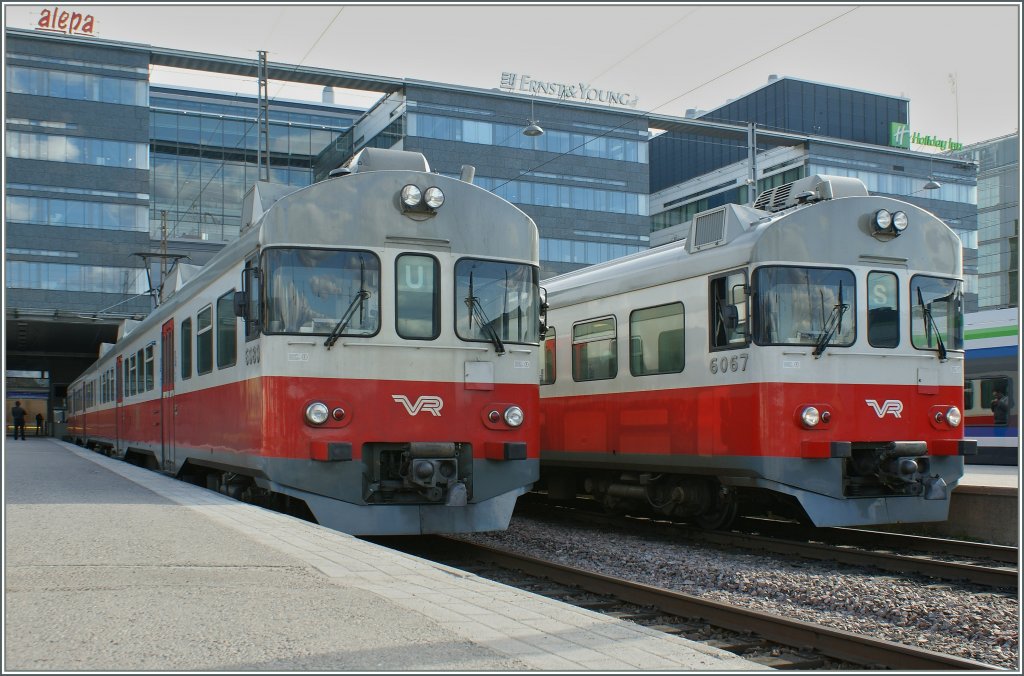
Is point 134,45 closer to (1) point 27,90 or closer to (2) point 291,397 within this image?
(1) point 27,90

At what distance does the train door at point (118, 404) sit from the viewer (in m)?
21.4

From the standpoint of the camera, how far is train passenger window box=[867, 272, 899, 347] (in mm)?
11070

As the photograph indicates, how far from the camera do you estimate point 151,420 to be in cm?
1675

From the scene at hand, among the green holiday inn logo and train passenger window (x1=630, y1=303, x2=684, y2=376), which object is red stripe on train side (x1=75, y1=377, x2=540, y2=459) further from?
the green holiday inn logo

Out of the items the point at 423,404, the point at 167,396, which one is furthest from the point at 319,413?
the point at 167,396

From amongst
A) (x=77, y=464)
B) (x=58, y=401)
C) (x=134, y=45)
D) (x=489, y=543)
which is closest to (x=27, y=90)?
(x=134, y=45)

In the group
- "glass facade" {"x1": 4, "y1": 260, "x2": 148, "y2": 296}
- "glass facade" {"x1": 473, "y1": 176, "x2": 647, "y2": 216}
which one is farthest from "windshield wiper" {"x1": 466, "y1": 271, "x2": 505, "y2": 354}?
"glass facade" {"x1": 4, "y1": 260, "x2": 148, "y2": 296}

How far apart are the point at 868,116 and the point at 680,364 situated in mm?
65842

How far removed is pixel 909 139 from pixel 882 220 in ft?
219

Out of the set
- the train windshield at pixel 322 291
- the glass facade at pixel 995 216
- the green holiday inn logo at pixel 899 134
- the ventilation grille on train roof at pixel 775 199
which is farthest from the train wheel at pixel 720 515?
the glass facade at pixel 995 216

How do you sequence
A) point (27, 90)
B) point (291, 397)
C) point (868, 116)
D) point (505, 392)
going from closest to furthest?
point (291, 397), point (505, 392), point (27, 90), point (868, 116)

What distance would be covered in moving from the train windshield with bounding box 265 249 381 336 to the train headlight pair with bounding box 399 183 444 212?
639 millimetres

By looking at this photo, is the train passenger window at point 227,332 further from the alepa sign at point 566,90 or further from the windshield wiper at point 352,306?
the alepa sign at point 566,90

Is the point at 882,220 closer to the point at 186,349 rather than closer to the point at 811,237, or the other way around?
the point at 811,237
